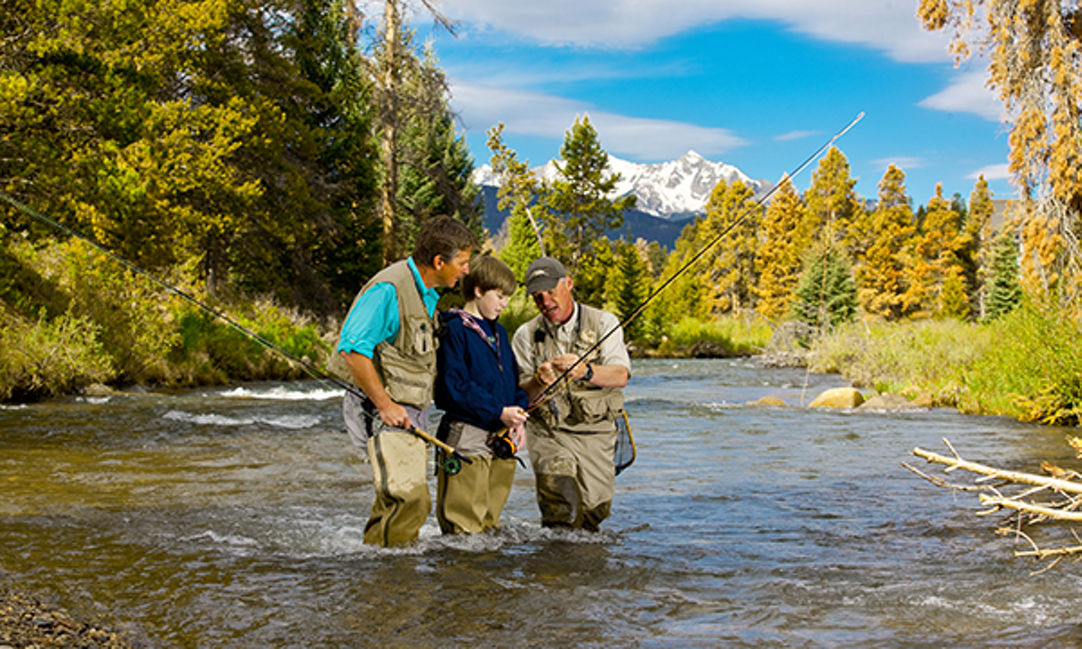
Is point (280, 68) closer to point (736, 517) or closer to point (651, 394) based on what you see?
point (651, 394)

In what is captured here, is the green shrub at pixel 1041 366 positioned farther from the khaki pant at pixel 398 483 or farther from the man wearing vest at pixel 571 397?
the khaki pant at pixel 398 483

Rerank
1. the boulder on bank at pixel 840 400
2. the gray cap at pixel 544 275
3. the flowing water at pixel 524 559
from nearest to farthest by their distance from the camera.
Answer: the flowing water at pixel 524 559 → the gray cap at pixel 544 275 → the boulder on bank at pixel 840 400

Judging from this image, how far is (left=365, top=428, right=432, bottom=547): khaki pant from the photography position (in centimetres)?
476

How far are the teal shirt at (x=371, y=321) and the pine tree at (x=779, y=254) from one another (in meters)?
58.4

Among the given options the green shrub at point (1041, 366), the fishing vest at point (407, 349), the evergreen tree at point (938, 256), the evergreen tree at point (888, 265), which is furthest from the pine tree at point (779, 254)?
the fishing vest at point (407, 349)

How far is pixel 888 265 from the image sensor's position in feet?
201

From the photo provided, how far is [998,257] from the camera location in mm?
46625

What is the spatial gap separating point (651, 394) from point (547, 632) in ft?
56.3

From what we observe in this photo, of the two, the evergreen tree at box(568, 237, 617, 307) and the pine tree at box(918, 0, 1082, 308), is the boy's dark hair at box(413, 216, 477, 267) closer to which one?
the pine tree at box(918, 0, 1082, 308)

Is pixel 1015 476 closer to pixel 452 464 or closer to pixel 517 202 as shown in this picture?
pixel 452 464

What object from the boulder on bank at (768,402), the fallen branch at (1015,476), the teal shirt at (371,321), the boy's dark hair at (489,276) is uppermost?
the boy's dark hair at (489,276)

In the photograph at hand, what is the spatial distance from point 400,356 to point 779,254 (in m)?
62.6

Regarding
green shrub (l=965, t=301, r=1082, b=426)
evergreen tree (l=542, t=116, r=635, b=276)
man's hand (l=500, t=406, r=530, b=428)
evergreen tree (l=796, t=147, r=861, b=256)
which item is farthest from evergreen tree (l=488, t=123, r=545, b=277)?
man's hand (l=500, t=406, r=530, b=428)

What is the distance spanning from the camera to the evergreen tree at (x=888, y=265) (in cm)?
6103
